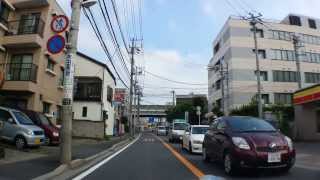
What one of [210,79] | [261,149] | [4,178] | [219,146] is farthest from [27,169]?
[210,79]

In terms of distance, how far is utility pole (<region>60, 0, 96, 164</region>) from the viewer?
37.6ft

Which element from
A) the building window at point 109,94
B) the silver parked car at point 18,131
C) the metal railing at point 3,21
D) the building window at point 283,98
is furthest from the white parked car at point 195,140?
the building window at point 283,98

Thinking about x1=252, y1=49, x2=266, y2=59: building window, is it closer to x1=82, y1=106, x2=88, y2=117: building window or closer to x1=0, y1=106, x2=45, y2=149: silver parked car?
x1=82, y1=106, x2=88, y2=117: building window

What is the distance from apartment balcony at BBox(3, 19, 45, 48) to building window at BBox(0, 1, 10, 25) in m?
0.58

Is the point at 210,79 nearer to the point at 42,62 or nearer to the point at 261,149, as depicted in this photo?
the point at 42,62

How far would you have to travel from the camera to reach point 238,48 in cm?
5962

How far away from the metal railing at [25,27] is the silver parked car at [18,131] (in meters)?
9.00

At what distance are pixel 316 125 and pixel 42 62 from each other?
2161 centimetres

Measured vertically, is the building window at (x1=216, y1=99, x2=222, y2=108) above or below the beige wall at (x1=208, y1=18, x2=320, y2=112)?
below

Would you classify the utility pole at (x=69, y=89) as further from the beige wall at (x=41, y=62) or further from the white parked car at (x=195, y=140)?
the beige wall at (x=41, y=62)

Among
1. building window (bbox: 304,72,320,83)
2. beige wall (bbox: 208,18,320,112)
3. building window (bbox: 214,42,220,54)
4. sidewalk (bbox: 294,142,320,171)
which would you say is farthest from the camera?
building window (bbox: 214,42,220,54)

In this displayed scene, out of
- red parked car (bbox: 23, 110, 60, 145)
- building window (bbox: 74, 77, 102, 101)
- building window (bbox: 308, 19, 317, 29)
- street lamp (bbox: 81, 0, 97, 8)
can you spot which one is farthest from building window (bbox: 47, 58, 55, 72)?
building window (bbox: 308, 19, 317, 29)

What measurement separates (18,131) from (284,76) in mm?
50009

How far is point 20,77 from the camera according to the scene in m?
25.9
